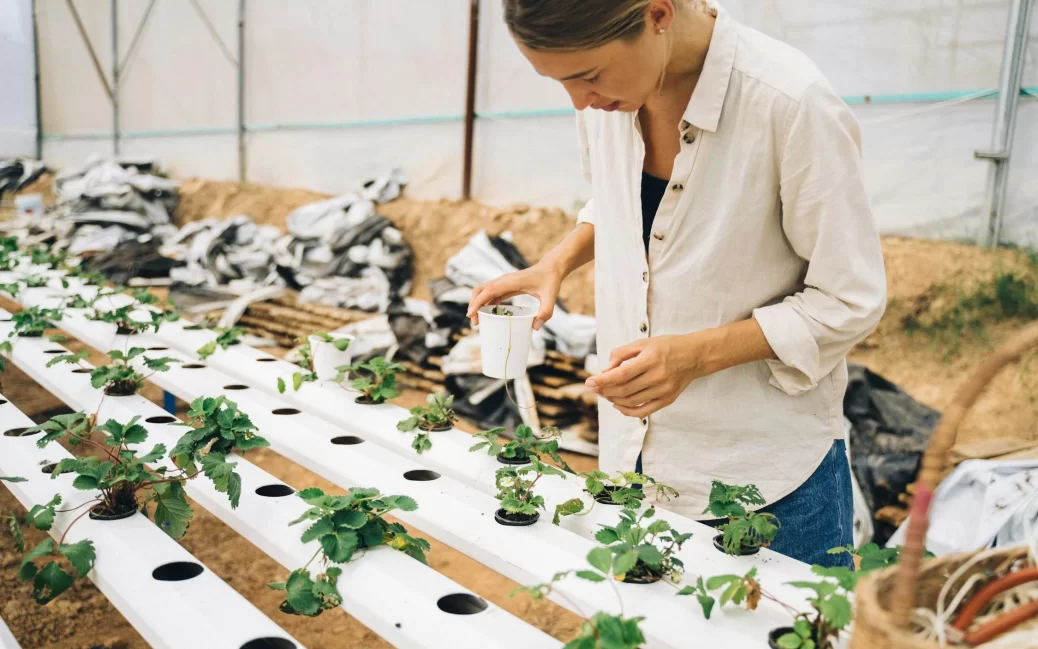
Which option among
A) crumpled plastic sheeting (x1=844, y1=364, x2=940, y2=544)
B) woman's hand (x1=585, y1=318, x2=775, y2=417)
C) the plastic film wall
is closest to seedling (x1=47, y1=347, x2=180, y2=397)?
woman's hand (x1=585, y1=318, x2=775, y2=417)

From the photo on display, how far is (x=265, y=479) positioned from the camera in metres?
→ 1.43

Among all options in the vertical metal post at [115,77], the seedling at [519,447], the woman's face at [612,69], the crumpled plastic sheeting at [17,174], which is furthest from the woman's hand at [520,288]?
the crumpled plastic sheeting at [17,174]

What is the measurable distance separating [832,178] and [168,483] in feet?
3.95

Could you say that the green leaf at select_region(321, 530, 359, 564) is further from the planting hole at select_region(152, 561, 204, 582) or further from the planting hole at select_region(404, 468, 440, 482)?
the planting hole at select_region(404, 468, 440, 482)

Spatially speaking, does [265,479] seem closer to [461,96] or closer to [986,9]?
[986,9]

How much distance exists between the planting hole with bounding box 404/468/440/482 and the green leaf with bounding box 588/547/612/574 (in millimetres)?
585

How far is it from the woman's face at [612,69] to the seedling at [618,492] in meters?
0.63

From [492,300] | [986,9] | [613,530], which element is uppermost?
[986,9]

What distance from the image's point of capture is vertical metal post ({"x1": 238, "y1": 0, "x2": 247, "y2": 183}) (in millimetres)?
8500

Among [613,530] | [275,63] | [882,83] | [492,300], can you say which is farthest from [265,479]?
[275,63]

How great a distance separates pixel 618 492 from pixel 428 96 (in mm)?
5719

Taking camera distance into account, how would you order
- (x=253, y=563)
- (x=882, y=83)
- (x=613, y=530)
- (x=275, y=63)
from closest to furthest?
(x=613, y=530)
(x=253, y=563)
(x=882, y=83)
(x=275, y=63)

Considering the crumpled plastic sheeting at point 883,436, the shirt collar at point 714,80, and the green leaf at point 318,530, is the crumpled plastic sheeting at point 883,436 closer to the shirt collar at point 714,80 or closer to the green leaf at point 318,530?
the shirt collar at point 714,80

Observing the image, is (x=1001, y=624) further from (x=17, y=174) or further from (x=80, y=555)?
(x=17, y=174)
